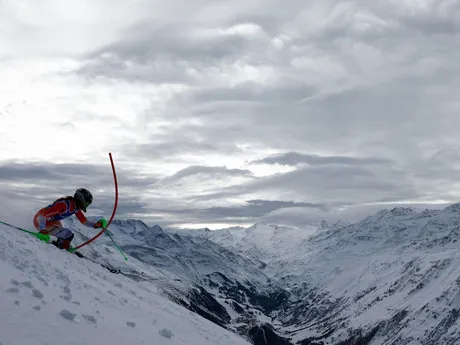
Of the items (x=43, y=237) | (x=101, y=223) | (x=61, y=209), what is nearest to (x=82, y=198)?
(x=61, y=209)

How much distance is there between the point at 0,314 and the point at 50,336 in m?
1.38

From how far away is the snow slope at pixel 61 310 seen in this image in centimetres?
1152

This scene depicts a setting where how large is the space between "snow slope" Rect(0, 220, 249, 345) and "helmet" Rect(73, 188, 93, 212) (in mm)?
2829

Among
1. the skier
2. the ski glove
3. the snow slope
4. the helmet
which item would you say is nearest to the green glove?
the skier

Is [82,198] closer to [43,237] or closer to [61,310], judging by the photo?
[43,237]

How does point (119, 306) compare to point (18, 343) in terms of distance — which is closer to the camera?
point (18, 343)

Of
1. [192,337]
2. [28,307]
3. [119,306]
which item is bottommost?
[192,337]

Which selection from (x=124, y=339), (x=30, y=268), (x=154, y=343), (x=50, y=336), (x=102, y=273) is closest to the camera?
(x=50, y=336)

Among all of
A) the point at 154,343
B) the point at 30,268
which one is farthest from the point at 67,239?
the point at 154,343

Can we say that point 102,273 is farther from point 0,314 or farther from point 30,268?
point 0,314

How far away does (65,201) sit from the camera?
24516mm

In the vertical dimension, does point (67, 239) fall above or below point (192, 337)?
above

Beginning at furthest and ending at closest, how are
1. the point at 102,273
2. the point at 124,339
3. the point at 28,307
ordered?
the point at 102,273 < the point at 124,339 < the point at 28,307

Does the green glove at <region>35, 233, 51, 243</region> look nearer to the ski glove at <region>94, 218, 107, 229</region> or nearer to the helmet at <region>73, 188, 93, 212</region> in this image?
the ski glove at <region>94, 218, 107, 229</region>
